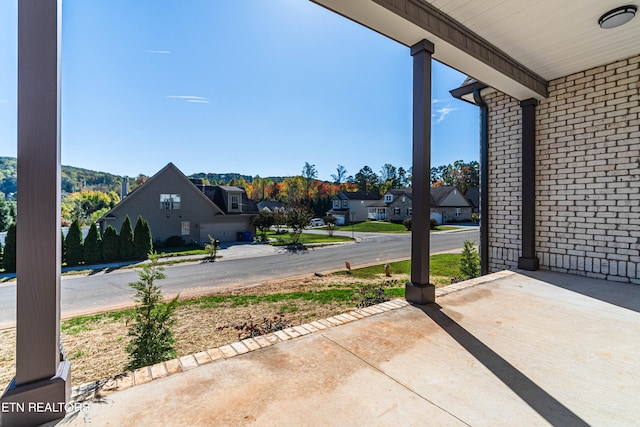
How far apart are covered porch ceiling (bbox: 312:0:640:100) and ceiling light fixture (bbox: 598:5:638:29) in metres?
0.06

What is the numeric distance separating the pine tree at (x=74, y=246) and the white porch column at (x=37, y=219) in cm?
1532

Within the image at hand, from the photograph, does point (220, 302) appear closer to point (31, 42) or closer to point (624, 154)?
point (31, 42)

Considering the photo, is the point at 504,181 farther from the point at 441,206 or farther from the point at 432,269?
the point at 441,206

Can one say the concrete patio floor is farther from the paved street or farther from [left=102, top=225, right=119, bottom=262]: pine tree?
[left=102, top=225, right=119, bottom=262]: pine tree

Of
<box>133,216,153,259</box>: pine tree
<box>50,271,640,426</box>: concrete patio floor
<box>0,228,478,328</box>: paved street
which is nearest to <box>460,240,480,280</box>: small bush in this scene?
<box>50,271,640,426</box>: concrete patio floor

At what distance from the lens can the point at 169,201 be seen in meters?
18.9

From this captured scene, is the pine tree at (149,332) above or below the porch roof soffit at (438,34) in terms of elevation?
below

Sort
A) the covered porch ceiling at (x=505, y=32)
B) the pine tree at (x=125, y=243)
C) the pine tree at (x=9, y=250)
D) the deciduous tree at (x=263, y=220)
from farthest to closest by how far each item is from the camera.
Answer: the deciduous tree at (x=263, y=220) → the pine tree at (x=125, y=243) → the pine tree at (x=9, y=250) → the covered porch ceiling at (x=505, y=32)

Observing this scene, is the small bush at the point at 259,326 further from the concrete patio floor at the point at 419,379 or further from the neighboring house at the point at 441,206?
the neighboring house at the point at 441,206

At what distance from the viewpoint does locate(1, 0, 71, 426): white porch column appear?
1.52m

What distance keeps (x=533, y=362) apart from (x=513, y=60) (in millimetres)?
4266

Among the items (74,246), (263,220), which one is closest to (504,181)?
(74,246)

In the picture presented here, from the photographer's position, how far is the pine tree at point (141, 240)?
14789mm

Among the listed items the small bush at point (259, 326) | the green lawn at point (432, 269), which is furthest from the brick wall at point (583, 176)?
the small bush at point (259, 326)
